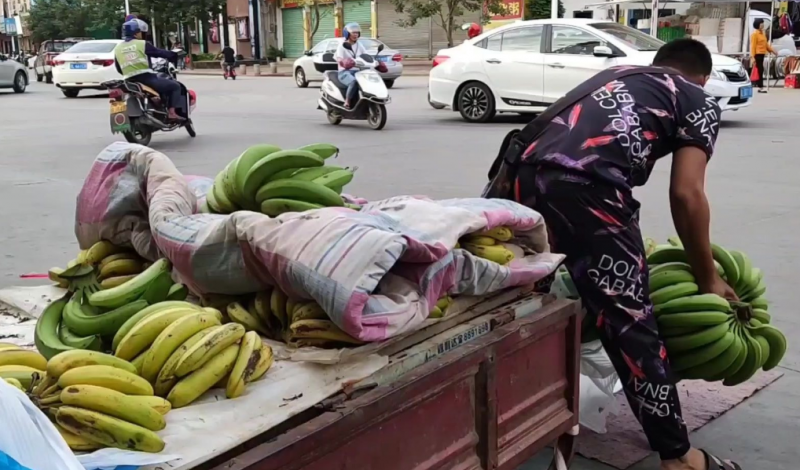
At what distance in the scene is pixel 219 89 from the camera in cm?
2388

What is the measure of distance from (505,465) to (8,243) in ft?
16.4

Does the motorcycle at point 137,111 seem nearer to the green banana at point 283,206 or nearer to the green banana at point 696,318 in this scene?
the green banana at point 283,206

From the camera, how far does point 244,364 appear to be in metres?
2.05

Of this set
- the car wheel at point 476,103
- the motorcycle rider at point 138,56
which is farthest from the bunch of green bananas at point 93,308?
the car wheel at point 476,103

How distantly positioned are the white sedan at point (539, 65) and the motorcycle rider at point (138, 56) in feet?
14.8

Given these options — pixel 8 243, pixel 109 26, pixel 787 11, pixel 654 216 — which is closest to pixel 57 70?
pixel 8 243

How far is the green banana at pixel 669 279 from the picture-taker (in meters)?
2.99

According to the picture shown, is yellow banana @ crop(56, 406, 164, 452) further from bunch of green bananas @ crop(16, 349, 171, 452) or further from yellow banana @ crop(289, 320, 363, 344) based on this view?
yellow banana @ crop(289, 320, 363, 344)

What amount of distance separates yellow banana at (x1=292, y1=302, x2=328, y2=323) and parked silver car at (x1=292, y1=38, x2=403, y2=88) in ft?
66.4

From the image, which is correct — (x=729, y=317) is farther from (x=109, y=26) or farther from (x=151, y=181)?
(x=109, y=26)

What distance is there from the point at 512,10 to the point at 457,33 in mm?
3071

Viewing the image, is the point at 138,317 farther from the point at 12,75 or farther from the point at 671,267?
the point at 12,75

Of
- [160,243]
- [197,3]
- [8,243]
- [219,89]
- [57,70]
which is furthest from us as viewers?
[197,3]

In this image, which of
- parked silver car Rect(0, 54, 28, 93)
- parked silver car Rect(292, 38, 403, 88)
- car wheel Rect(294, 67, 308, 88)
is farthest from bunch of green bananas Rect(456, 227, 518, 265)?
parked silver car Rect(0, 54, 28, 93)
